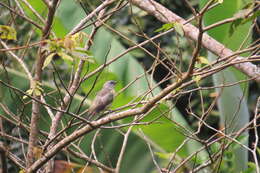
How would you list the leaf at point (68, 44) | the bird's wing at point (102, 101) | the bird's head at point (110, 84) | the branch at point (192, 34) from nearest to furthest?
1. the leaf at point (68, 44)
2. the bird's wing at point (102, 101)
3. the branch at point (192, 34)
4. the bird's head at point (110, 84)

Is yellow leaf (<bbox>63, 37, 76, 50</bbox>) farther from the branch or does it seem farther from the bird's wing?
the branch

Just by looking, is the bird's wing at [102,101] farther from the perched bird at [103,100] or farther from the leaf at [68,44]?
the leaf at [68,44]

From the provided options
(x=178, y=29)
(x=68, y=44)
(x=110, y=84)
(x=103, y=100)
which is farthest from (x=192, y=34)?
(x=68, y=44)

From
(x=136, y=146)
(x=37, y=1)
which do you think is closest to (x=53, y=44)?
(x=37, y=1)

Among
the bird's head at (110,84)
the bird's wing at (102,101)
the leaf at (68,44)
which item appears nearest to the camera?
the leaf at (68,44)

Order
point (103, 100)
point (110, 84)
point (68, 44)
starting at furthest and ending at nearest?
point (110, 84)
point (103, 100)
point (68, 44)

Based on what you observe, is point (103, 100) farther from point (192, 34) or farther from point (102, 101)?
point (192, 34)

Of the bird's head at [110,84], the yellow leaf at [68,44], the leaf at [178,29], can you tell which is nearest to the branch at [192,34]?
the bird's head at [110,84]

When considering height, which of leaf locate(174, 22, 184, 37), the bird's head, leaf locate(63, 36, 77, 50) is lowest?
leaf locate(174, 22, 184, 37)

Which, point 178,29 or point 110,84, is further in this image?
point 110,84

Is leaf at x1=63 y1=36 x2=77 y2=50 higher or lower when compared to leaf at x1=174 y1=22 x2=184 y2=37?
higher

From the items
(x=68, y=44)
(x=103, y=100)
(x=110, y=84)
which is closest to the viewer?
(x=68, y=44)

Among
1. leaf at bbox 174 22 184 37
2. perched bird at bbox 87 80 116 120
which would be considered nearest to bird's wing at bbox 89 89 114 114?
perched bird at bbox 87 80 116 120

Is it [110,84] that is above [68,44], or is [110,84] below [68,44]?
below
